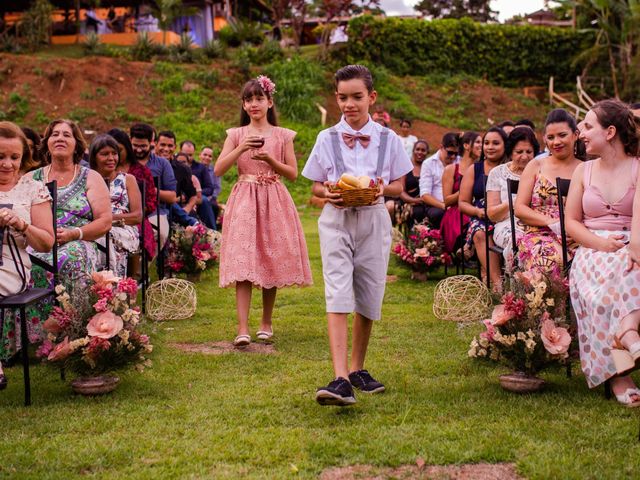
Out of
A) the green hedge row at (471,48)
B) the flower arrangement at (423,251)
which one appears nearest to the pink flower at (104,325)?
the flower arrangement at (423,251)

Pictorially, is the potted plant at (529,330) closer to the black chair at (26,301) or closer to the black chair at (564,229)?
the black chair at (564,229)

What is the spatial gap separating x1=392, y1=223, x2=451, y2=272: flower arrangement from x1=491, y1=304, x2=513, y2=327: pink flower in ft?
16.5

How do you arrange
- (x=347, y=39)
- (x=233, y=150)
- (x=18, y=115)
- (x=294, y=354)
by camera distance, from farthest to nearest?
(x=347, y=39), (x=18, y=115), (x=233, y=150), (x=294, y=354)

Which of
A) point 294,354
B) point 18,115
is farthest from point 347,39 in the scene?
point 294,354

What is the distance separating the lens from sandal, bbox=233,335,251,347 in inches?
271

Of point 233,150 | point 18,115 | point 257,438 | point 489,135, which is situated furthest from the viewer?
point 18,115

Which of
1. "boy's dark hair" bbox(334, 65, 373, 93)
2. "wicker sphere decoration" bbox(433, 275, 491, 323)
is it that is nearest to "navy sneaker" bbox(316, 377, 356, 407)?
"boy's dark hair" bbox(334, 65, 373, 93)

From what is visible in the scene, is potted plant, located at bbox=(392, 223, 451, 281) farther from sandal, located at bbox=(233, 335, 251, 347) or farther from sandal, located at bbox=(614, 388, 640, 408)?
sandal, located at bbox=(614, 388, 640, 408)

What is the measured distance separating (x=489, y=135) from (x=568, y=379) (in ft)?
12.4

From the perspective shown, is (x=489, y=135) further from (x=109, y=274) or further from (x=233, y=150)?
(x=109, y=274)

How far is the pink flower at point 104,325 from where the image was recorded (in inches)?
207

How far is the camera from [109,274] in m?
5.59

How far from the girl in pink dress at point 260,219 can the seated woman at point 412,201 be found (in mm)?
3940

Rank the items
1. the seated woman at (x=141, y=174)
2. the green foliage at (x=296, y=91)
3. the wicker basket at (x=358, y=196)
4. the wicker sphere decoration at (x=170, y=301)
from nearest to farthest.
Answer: the wicker basket at (x=358, y=196) → the wicker sphere decoration at (x=170, y=301) → the seated woman at (x=141, y=174) → the green foliage at (x=296, y=91)
